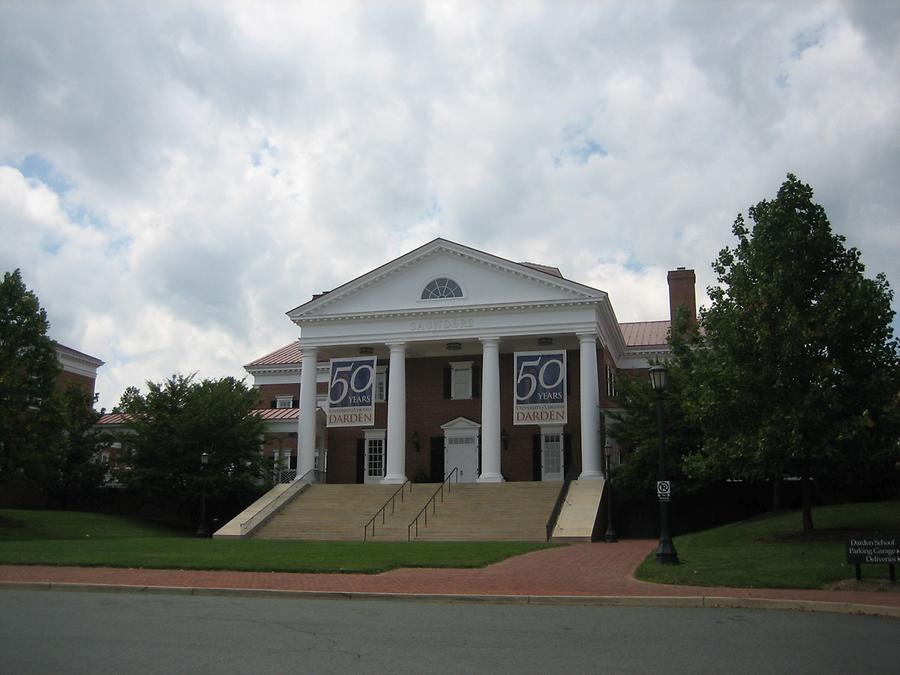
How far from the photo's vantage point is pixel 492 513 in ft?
100

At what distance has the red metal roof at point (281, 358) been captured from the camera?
54.2m

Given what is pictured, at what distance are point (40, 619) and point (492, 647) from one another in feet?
20.1

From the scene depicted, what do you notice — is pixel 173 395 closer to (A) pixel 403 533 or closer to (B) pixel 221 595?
(A) pixel 403 533

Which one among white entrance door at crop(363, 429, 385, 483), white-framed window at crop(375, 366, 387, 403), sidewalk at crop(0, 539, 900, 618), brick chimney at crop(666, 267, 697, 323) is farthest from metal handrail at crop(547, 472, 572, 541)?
brick chimney at crop(666, 267, 697, 323)

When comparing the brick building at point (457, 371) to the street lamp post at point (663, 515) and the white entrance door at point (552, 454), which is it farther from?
the street lamp post at point (663, 515)

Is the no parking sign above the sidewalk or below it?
above

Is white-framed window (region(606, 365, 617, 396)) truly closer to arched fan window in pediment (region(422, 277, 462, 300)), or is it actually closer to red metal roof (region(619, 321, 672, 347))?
red metal roof (region(619, 321, 672, 347))

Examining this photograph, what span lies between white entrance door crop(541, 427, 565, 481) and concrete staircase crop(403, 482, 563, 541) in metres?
5.31

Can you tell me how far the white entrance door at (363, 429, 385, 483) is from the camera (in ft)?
136

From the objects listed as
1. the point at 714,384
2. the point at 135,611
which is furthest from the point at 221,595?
the point at 714,384

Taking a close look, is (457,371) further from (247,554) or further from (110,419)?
(247,554)

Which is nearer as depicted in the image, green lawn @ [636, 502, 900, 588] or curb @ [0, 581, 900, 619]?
curb @ [0, 581, 900, 619]

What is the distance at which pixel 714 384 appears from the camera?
22500 millimetres

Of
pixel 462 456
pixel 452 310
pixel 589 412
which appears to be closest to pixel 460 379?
pixel 462 456
